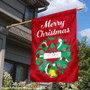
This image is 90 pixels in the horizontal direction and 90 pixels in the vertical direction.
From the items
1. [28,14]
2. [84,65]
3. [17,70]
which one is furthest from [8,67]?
[84,65]

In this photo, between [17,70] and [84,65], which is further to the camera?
[84,65]

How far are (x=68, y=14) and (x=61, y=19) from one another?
0.23 metres

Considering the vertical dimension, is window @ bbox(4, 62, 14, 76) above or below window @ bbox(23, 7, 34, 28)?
below

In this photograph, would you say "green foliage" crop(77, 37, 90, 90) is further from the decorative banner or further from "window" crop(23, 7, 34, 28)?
the decorative banner

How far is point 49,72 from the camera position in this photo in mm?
4668

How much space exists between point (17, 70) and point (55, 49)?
489 cm

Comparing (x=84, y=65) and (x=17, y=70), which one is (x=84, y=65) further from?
(x=17, y=70)

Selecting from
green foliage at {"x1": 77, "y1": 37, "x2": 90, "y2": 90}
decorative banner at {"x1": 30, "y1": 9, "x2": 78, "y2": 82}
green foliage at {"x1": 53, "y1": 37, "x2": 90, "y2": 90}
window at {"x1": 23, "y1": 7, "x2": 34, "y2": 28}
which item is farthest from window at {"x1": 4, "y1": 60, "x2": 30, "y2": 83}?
green foliage at {"x1": 77, "y1": 37, "x2": 90, "y2": 90}

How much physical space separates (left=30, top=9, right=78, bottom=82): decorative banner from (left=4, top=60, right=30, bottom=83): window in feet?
12.5

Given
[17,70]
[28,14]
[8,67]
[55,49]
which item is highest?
[28,14]

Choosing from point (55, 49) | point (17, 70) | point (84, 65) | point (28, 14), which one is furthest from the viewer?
point (84, 65)

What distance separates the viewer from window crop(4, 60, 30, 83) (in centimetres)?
850

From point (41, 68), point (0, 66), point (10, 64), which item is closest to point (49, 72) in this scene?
point (41, 68)

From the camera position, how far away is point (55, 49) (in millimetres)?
4664
